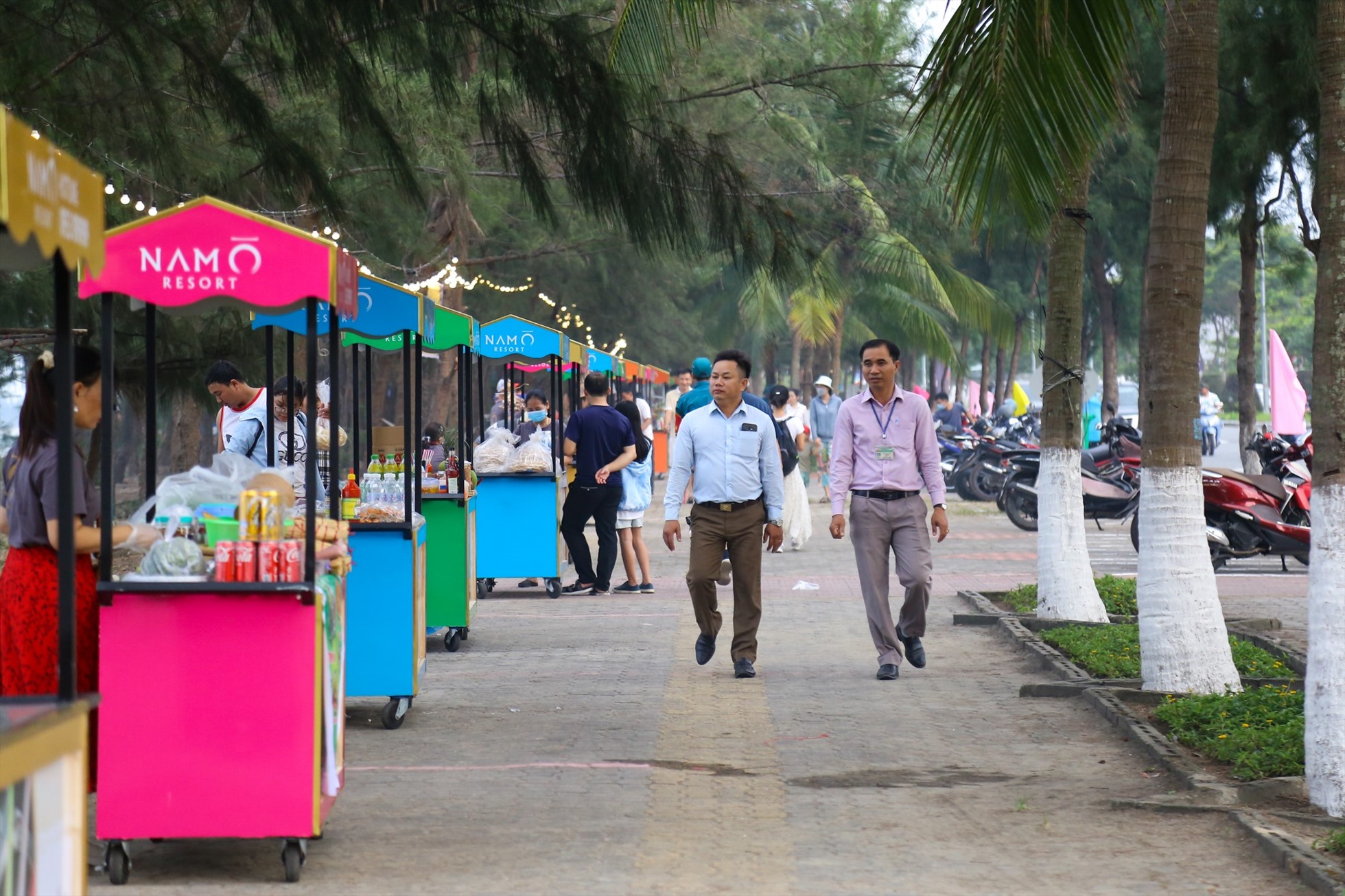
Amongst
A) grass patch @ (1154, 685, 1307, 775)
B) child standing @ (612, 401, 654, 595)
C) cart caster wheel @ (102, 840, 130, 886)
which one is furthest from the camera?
child standing @ (612, 401, 654, 595)

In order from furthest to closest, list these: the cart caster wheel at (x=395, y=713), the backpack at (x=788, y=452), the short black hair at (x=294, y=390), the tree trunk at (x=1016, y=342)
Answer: the tree trunk at (x=1016, y=342) → the backpack at (x=788, y=452) → the short black hair at (x=294, y=390) → the cart caster wheel at (x=395, y=713)

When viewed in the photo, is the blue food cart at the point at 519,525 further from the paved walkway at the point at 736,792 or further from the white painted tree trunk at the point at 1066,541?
the white painted tree trunk at the point at 1066,541

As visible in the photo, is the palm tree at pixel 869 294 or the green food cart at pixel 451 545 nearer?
the palm tree at pixel 869 294

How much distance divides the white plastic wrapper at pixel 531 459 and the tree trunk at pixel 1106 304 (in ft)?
63.9

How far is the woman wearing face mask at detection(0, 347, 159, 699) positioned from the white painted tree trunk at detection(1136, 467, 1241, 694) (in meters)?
5.10

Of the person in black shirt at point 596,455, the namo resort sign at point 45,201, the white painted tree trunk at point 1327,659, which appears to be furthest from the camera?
the person in black shirt at point 596,455

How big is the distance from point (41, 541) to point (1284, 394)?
18.5 meters

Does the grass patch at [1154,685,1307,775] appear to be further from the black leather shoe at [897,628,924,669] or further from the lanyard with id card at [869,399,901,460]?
the lanyard with id card at [869,399,901,460]

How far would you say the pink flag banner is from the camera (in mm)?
21000

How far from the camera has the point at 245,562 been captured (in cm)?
566

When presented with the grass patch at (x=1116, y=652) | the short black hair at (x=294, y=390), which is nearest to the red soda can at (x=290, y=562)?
the short black hair at (x=294, y=390)

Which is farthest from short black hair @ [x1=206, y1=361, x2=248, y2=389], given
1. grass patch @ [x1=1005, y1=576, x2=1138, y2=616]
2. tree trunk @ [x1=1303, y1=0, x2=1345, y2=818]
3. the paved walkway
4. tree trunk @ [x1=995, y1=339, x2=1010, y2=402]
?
tree trunk @ [x1=995, y1=339, x2=1010, y2=402]

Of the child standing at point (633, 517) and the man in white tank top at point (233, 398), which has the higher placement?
the man in white tank top at point (233, 398)

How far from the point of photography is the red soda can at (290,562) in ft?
18.6
